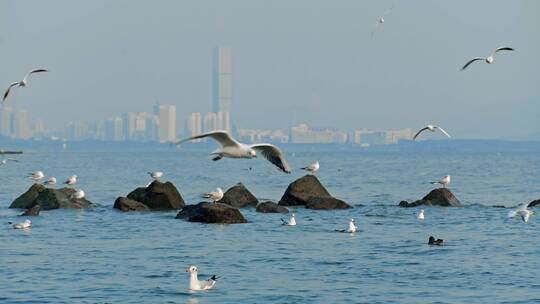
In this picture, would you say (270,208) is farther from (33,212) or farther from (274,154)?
(274,154)

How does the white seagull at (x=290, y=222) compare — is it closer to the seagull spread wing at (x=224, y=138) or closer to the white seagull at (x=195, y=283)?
the white seagull at (x=195, y=283)

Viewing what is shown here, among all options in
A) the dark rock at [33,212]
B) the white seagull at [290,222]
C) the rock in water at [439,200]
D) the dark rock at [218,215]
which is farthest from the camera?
the rock in water at [439,200]

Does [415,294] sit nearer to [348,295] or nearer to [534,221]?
[348,295]

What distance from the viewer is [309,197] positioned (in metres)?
46.5

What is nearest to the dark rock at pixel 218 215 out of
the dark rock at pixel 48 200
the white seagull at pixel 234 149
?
the dark rock at pixel 48 200

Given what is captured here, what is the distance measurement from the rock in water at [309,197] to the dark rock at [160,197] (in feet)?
16.8

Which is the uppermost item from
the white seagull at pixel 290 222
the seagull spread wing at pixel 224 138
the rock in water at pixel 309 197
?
the seagull spread wing at pixel 224 138

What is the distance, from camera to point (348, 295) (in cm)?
2403

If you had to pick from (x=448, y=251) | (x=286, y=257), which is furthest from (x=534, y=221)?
(x=286, y=257)

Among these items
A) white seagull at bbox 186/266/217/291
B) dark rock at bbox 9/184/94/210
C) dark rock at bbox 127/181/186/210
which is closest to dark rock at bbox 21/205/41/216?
dark rock at bbox 9/184/94/210

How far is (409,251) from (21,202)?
23.4 m

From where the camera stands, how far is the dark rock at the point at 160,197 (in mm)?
45438

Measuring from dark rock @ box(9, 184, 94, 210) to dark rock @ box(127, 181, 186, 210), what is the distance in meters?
3.36

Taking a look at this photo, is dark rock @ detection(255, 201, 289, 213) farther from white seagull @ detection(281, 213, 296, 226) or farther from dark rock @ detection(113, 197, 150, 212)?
dark rock @ detection(113, 197, 150, 212)
